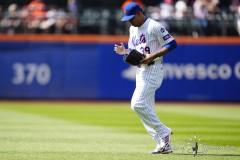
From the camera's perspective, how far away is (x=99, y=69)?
2122 centimetres

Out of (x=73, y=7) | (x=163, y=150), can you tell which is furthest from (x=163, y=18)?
(x=163, y=150)

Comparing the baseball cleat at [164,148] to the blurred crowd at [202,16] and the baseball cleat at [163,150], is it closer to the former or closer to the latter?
the baseball cleat at [163,150]

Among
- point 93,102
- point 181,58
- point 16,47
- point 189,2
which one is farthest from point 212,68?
point 16,47

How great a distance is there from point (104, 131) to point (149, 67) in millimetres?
3585

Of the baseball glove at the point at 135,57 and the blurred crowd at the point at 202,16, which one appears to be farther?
the blurred crowd at the point at 202,16

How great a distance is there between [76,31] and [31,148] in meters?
12.0

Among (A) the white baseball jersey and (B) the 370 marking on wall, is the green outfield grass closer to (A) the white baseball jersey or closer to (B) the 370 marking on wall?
(A) the white baseball jersey

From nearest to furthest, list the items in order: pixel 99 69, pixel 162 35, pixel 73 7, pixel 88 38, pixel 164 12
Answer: pixel 162 35
pixel 164 12
pixel 88 38
pixel 73 7
pixel 99 69

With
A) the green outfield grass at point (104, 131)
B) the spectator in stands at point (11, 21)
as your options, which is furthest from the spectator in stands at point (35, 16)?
the green outfield grass at point (104, 131)

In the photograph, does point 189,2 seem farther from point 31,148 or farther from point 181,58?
point 31,148

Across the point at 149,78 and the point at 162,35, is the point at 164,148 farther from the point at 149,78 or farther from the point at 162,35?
the point at 162,35

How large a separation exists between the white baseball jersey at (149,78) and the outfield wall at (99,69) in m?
12.0

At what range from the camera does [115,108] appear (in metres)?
18.9

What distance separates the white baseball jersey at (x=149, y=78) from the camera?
8.72 meters
